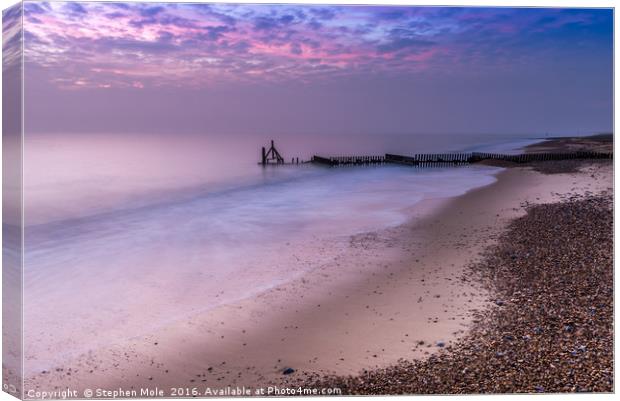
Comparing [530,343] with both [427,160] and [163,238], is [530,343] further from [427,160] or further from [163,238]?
[427,160]

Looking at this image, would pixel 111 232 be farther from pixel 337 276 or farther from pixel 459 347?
pixel 459 347

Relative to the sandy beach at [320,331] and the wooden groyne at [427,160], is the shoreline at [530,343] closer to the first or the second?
the sandy beach at [320,331]

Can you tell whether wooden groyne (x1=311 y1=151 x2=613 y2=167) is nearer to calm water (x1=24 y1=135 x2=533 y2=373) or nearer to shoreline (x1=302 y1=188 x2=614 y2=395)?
calm water (x1=24 y1=135 x2=533 y2=373)

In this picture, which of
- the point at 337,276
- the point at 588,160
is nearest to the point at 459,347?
the point at 337,276

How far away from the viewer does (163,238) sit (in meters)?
12.9

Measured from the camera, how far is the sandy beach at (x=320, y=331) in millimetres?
6148

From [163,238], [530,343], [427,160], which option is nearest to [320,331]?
[530,343]

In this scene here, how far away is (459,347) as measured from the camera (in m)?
6.19

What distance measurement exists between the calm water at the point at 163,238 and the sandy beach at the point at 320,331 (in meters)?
0.53

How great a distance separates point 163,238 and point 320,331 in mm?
7111

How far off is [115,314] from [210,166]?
91.8 ft

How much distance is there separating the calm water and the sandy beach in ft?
1.73

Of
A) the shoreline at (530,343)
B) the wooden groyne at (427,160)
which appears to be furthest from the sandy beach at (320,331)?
the wooden groyne at (427,160)

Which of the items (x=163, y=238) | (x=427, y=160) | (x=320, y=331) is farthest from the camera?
(x=427, y=160)
